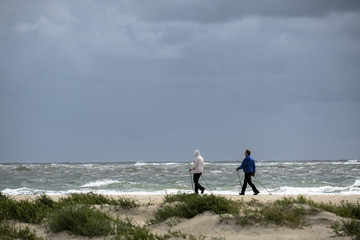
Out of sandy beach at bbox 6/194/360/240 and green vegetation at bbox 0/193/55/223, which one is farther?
green vegetation at bbox 0/193/55/223

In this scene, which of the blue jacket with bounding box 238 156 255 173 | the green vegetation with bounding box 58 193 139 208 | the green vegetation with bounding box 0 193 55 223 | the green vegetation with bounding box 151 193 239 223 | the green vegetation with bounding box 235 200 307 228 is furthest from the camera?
the blue jacket with bounding box 238 156 255 173

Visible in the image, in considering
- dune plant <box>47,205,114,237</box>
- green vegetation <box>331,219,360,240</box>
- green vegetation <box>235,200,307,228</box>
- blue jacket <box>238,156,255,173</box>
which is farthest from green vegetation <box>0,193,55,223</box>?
blue jacket <box>238,156,255,173</box>

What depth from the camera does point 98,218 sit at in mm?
10156

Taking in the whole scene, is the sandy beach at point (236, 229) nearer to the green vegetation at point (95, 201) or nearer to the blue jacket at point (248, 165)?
the green vegetation at point (95, 201)

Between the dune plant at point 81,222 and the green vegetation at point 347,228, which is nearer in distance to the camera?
the green vegetation at point 347,228

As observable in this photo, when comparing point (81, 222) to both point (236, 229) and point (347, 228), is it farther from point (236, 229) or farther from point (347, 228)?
point (347, 228)

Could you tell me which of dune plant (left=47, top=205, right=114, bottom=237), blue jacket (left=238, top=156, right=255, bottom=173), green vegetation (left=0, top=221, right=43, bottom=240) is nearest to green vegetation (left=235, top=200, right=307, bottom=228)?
dune plant (left=47, top=205, right=114, bottom=237)

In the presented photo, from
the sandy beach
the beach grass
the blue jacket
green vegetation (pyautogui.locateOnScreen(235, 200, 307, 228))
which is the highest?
the blue jacket

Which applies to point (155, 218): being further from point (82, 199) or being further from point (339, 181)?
point (339, 181)

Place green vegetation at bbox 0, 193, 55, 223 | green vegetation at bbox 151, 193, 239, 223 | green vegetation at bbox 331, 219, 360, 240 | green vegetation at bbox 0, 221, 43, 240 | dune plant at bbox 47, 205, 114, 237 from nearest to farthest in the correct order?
green vegetation at bbox 331, 219, 360, 240
green vegetation at bbox 0, 221, 43, 240
dune plant at bbox 47, 205, 114, 237
green vegetation at bbox 151, 193, 239, 223
green vegetation at bbox 0, 193, 55, 223

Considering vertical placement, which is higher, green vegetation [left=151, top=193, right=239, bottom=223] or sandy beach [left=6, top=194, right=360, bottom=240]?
green vegetation [left=151, top=193, right=239, bottom=223]

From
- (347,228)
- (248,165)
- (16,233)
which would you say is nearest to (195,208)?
(347,228)

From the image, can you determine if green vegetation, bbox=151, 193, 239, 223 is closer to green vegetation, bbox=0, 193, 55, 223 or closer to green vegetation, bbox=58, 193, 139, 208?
green vegetation, bbox=58, 193, 139, 208

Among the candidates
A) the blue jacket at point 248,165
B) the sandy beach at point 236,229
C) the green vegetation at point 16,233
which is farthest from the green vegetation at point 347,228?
the blue jacket at point 248,165
